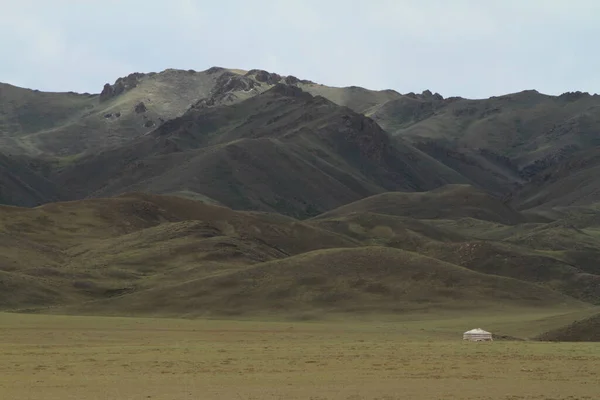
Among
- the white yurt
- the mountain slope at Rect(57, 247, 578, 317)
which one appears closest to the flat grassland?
the white yurt

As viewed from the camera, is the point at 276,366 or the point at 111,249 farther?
the point at 111,249

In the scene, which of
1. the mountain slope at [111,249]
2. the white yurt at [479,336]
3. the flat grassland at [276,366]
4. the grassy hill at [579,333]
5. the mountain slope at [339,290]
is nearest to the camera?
the flat grassland at [276,366]

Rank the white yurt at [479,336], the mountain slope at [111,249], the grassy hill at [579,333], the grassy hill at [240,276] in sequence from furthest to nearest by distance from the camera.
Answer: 1. the mountain slope at [111,249]
2. the grassy hill at [240,276]
3. the grassy hill at [579,333]
4. the white yurt at [479,336]

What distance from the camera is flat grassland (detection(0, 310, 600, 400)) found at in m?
43.7

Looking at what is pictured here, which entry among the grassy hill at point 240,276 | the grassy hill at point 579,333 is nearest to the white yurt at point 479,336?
the grassy hill at point 579,333

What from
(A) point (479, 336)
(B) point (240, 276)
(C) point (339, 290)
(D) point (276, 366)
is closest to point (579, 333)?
(A) point (479, 336)

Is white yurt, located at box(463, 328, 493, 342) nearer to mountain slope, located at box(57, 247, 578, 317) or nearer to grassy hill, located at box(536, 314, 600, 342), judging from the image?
grassy hill, located at box(536, 314, 600, 342)

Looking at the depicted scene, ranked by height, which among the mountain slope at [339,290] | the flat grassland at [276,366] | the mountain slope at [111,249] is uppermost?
the mountain slope at [111,249]

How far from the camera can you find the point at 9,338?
7531 centimetres

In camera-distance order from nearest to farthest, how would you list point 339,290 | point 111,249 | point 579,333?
1. point 579,333
2. point 339,290
3. point 111,249

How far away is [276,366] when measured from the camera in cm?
5347

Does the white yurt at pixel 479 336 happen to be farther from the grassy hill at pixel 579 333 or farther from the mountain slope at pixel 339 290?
the mountain slope at pixel 339 290

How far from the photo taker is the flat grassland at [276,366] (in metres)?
43.7

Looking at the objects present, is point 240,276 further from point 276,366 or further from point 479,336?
point 276,366
